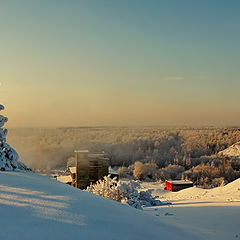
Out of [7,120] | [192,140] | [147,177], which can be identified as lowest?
[147,177]

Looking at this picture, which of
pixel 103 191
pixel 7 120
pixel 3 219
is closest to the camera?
pixel 3 219

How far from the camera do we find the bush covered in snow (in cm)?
1310

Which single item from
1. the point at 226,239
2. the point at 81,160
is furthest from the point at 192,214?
the point at 81,160

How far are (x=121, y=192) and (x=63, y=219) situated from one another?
35.9ft

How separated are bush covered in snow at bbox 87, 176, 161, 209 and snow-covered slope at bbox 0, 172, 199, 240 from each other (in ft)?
24.0

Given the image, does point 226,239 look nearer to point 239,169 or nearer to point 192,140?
point 239,169

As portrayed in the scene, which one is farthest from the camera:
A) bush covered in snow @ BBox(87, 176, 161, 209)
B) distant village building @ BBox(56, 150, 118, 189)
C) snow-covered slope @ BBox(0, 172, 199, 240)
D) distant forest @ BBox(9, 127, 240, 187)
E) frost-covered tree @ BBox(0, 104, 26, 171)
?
distant forest @ BBox(9, 127, 240, 187)

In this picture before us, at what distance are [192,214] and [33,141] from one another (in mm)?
58787

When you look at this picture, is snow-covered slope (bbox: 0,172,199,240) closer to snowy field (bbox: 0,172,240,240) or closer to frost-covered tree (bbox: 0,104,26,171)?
snowy field (bbox: 0,172,240,240)

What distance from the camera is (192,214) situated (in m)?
8.88

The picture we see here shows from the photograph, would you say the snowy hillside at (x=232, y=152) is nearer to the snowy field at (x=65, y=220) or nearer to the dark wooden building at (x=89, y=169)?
the dark wooden building at (x=89, y=169)

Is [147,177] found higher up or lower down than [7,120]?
lower down

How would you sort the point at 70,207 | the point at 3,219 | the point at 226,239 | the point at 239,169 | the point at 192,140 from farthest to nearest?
the point at 192,140 → the point at 239,169 → the point at 226,239 → the point at 70,207 → the point at 3,219

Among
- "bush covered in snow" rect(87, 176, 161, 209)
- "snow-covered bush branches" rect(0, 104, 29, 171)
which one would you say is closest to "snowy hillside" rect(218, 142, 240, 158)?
"bush covered in snow" rect(87, 176, 161, 209)
